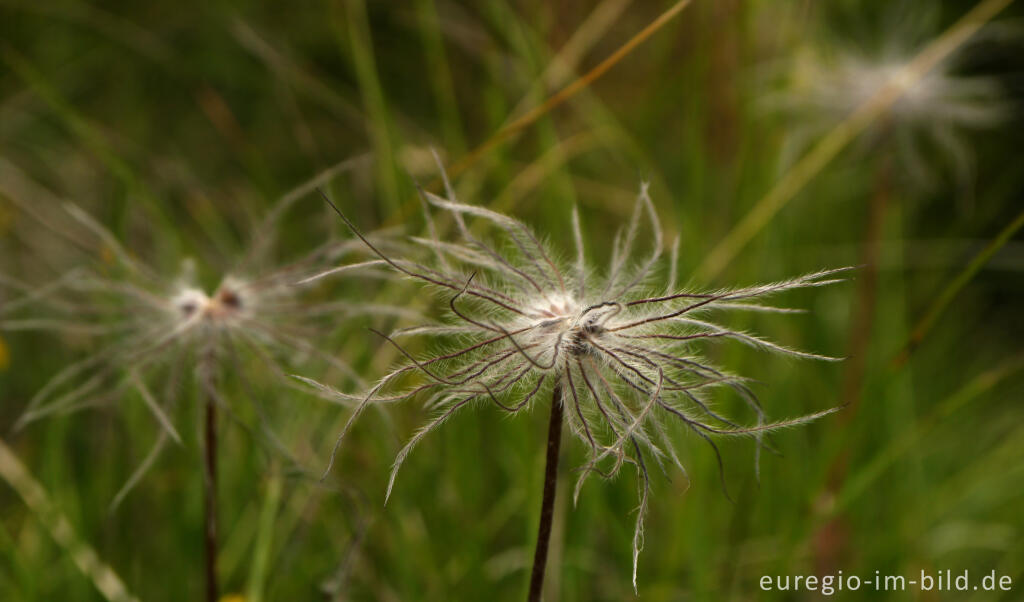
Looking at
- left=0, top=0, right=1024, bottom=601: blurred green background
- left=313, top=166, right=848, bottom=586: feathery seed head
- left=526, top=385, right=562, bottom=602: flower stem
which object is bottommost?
left=526, top=385, right=562, bottom=602: flower stem

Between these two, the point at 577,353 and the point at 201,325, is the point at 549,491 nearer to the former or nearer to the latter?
the point at 577,353

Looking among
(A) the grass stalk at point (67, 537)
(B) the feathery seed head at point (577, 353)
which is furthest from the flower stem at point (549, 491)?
(A) the grass stalk at point (67, 537)

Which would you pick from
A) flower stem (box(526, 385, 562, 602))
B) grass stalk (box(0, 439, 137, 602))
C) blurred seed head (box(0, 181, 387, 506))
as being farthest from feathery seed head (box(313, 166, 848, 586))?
grass stalk (box(0, 439, 137, 602))

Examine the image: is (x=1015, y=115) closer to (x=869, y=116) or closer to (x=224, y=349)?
(x=869, y=116)

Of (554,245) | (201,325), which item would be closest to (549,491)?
(554,245)

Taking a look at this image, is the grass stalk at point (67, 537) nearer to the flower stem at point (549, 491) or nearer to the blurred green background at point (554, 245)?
the blurred green background at point (554, 245)

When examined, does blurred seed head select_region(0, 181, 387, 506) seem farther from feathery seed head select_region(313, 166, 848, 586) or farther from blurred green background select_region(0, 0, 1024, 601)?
feathery seed head select_region(313, 166, 848, 586)

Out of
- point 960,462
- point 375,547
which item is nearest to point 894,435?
point 960,462
